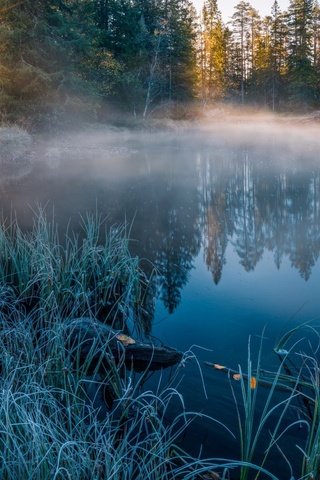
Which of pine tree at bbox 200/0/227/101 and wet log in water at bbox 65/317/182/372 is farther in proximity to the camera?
pine tree at bbox 200/0/227/101

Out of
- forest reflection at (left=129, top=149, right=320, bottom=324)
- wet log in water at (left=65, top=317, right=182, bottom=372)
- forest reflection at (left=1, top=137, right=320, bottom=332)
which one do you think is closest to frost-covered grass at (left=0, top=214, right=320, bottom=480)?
wet log in water at (left=65, top=317, right=182, bottom=372)

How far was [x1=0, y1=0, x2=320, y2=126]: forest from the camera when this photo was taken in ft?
73.0

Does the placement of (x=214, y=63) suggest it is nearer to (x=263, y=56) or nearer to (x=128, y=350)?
(x=263, y=56)

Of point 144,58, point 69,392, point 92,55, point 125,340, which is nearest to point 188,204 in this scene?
point 125,340

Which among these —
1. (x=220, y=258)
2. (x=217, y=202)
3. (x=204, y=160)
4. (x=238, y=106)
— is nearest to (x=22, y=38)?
(x=204, y=160)

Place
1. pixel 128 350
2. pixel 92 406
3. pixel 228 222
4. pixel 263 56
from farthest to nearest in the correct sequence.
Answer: pixel 263 56 < pixel 228 222 < pixel 128 350 < pixel 92 406

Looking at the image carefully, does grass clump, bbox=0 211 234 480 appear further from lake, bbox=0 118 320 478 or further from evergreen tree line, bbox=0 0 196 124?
evergreen tree line, bbox=0 0 196 124

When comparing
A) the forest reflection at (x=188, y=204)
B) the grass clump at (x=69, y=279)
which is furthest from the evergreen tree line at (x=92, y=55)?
the grass clump at (x=69, y=279)

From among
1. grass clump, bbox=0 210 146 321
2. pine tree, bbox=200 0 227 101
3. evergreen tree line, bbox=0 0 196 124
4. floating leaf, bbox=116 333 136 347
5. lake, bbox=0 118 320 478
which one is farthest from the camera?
pine tree, bbox=200 0 227 101

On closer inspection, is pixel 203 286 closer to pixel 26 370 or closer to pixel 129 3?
pixel 26 370

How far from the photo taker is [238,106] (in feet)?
162

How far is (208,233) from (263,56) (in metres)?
45.0

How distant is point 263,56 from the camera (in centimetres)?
4869

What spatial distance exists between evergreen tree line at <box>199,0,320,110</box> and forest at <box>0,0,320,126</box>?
110 millimetres
